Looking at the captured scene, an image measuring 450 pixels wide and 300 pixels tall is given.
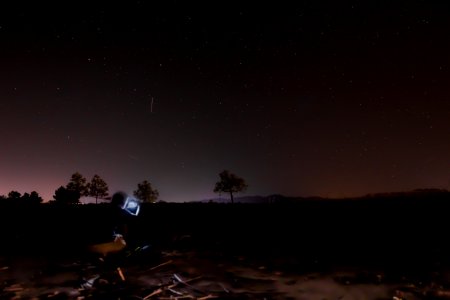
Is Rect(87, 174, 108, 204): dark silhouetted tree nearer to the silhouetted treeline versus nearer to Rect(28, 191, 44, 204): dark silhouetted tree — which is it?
Rect(28, 191, 44, 204): dark silhouetted tree

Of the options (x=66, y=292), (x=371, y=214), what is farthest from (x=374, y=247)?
(x=371, y=214)

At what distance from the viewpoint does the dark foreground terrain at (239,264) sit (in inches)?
318

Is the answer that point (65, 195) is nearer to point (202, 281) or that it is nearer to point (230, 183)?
point (230, 183)

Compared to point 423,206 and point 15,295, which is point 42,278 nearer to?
point 15,295

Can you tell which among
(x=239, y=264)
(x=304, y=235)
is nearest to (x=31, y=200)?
(x=304, y=235)

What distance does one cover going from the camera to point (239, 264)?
38.0ft

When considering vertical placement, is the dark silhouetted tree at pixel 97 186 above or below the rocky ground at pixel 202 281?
above

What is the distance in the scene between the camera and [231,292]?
25.9 feet

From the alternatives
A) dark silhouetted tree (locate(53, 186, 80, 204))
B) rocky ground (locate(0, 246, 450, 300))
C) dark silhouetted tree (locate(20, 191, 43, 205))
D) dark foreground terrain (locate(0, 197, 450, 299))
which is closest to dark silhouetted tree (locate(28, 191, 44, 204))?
dark silhouetted tree (locate(20, 191, 43, 205))

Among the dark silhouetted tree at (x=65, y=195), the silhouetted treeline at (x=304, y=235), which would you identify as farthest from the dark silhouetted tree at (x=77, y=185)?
the silhouetted treeline at (x=304, y=235)

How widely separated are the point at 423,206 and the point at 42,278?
2942 cm

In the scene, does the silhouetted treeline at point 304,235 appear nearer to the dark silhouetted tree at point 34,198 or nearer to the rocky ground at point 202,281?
the rocky ground at point 202,281

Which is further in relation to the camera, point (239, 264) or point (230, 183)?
point (230, 183)

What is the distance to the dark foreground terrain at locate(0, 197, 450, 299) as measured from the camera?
8086 millimetres
